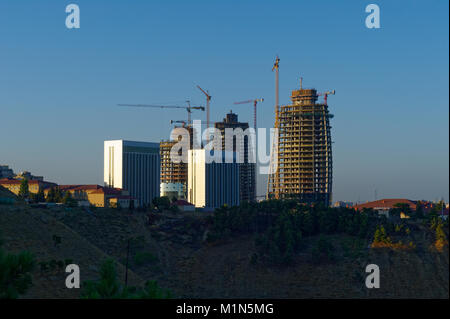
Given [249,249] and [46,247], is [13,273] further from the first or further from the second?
[249,249]

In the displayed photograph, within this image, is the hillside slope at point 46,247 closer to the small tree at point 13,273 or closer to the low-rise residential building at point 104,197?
the small tree at point 13,273

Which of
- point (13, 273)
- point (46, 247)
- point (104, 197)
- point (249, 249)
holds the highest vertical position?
point (104, 197)

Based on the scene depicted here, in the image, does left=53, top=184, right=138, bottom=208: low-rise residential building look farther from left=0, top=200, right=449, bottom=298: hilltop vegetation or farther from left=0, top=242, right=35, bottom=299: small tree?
left=0, top=242, right=35, bottom=299: small tree

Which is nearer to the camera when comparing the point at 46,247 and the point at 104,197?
the point at 46,247

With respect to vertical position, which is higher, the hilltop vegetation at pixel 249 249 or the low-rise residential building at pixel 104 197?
the low-rise residential building at pixel 104 197

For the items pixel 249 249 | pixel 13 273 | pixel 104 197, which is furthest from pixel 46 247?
pixel 104 197

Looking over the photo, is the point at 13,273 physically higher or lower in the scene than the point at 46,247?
higher

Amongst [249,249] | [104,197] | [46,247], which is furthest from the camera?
[104,197]

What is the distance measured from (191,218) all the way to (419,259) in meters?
52.6

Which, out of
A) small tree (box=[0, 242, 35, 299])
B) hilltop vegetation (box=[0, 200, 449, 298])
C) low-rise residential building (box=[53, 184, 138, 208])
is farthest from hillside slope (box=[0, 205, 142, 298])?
low-rise residential building (box=[53, 184, 138, 208])

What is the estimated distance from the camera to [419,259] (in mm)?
86188

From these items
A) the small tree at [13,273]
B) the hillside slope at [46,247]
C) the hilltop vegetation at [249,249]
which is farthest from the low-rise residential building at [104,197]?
the small tree at [13,273]

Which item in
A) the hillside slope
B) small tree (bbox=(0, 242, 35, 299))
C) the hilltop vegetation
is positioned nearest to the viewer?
small tree (bbox=(0, 242, 35, 299))
